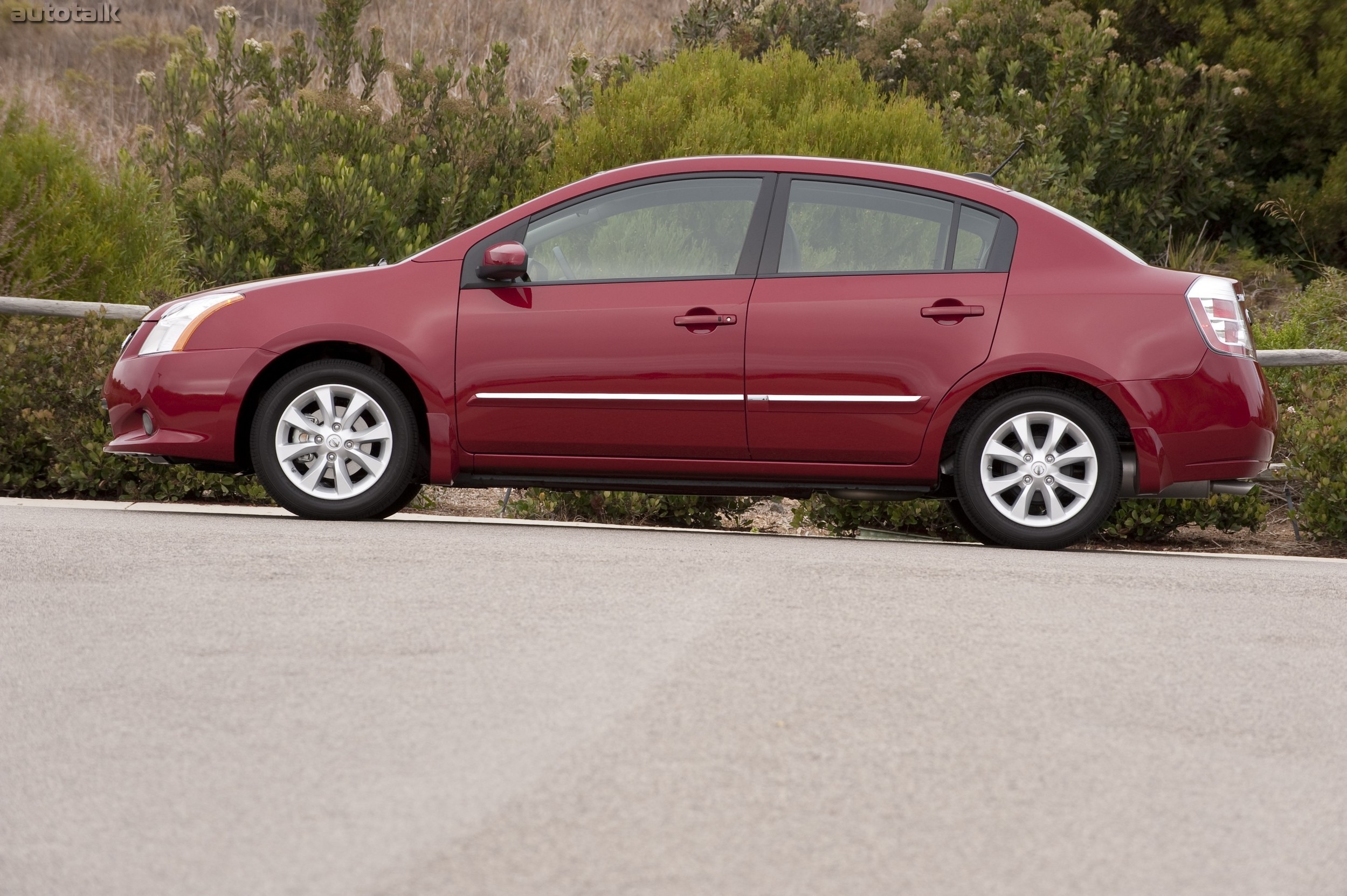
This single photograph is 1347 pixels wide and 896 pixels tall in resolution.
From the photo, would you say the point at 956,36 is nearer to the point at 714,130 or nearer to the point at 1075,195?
the point at 1075,195

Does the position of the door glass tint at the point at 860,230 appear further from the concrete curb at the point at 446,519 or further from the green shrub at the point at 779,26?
the green shrub at the point at 779,26

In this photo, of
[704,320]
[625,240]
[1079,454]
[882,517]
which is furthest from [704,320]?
[882,517]

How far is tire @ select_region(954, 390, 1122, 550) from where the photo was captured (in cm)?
687

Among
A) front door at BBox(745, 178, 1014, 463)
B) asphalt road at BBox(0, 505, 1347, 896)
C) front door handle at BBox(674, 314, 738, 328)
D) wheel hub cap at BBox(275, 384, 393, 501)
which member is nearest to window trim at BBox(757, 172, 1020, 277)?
front door at BBox(745, 178, 1014, 463)

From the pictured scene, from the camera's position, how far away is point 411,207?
13.0 metres

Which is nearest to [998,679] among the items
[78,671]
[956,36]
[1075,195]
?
[78,671]

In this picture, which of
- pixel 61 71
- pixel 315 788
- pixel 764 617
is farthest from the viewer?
pixel 61 71

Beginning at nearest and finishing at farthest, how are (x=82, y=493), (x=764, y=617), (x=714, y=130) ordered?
(x=764, y=617)
(x=82, y=493)
(x=714, y=130)

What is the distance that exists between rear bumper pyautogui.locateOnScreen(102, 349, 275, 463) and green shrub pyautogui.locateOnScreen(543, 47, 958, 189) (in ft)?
17.9

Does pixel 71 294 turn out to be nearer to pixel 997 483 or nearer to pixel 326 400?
pixel 326 400

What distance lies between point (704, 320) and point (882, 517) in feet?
7.89

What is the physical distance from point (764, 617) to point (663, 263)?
2500mm

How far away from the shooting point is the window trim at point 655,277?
7090 mm

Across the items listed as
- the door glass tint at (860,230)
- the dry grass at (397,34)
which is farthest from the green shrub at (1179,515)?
the dry grass at (397,34)
